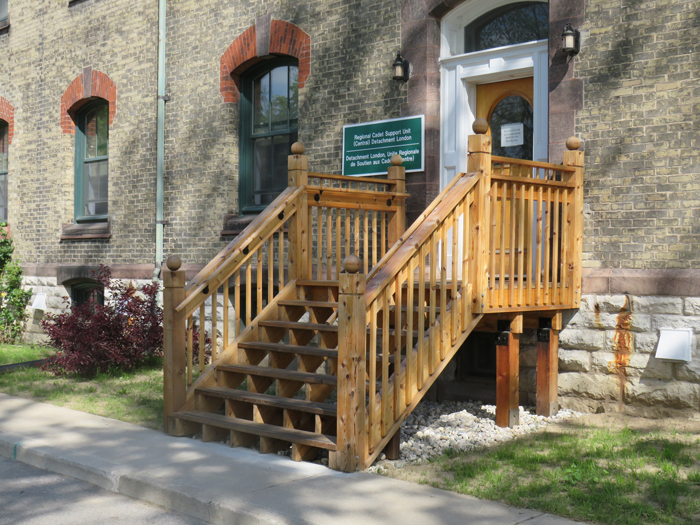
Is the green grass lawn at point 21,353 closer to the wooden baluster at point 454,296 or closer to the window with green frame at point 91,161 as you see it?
the window with green frame at point 91,161

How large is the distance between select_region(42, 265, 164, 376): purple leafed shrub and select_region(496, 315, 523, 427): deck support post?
507cm

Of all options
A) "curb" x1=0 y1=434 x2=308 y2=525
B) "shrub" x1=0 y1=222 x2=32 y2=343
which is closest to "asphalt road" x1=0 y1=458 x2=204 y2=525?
"curb" x1=0 y1=434 x2=308 y2=525

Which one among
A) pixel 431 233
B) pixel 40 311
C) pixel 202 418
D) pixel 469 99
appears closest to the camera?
pixel 431 233

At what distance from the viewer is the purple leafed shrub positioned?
372 inches

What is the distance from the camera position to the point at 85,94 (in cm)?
1264

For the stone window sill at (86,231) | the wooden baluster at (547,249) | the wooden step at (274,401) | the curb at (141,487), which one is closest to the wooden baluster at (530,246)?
the wooden baluster at (547,249)

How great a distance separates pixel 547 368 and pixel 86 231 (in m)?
8.54

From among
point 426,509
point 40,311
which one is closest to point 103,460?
point 426,509

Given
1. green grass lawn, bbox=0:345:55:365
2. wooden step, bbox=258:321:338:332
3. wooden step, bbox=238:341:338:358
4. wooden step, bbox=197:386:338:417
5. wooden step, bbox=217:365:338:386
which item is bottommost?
green grass lawn, bbox=0:345:55:365

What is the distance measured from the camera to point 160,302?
11242mm

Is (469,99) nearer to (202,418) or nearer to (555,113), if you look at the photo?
(555,113)

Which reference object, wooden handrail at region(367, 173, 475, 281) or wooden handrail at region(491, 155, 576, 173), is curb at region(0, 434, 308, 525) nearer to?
wooden handrail at region(367, 173, 475, 281)

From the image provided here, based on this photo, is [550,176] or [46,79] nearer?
[550,176]

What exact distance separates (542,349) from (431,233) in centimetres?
220
